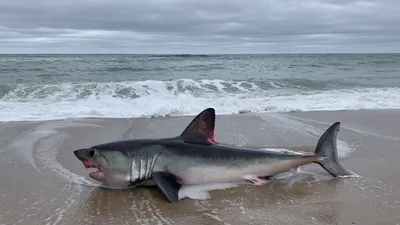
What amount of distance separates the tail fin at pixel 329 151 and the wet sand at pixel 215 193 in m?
0.12

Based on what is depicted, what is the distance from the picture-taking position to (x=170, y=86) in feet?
62.4

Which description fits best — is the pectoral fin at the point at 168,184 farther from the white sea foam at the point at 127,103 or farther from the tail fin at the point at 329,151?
the white sea foam at the point at 127,103

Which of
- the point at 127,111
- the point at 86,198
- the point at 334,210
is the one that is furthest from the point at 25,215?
the point at 127,111

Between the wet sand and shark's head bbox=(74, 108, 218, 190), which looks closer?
the wet sand

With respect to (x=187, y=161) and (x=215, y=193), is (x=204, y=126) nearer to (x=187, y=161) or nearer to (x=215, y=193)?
(x=187, y=161)

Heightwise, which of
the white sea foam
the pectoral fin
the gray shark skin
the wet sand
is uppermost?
the gray shark skin

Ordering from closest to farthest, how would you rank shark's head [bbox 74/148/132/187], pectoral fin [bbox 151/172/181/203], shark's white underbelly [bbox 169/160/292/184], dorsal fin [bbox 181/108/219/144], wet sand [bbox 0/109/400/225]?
wet sand [bbox 0/109/400/225] → pectoral fin [bbox 151/172/181/203] → shark's head [bbox 74/148/132/187] → shark's white underbelly [bbox 169/160/292/184] → dorsal fin [bbox 181/108/219/144]

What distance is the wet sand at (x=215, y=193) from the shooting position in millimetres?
3838

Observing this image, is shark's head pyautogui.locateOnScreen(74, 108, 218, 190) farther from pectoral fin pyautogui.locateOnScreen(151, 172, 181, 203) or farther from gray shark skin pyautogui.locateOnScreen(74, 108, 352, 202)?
pectoral fin pyautogui.locateOnScreen(151, 172, 181, 203)

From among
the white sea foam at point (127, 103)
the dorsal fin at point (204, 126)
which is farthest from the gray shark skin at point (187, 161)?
the white sea foam at point (127, 103)

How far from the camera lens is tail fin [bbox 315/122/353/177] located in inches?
190

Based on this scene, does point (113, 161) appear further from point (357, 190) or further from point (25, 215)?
point (357, 190)

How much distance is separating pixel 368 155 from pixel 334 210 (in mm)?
2376

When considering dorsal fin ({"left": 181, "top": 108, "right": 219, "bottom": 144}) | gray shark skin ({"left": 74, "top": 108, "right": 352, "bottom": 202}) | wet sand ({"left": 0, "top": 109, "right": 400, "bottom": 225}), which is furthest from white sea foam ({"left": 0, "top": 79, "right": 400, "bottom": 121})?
gray shark skin ({"left": 74, "top": 108, "right": 352, "bottom": 202})
